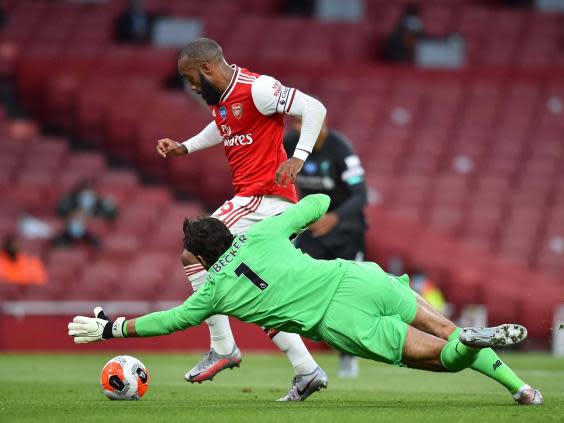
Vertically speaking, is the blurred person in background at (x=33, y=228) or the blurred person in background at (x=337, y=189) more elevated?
the blurred person in background at (x=337, y=189)

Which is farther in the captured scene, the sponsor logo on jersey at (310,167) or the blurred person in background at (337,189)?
the sponsor logo on jersey at (310,167)

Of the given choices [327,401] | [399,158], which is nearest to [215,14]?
[399,158]

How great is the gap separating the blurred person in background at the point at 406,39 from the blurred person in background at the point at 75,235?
8.28m

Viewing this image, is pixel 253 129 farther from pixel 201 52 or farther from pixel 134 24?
pixel 134 24

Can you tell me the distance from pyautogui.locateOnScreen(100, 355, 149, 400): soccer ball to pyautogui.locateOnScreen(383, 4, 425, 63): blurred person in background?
1774cm

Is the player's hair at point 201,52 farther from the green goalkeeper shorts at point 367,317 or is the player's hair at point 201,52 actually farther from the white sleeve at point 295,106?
the green goalkeeper shorts at point 367,317

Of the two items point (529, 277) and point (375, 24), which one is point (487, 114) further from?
point (529, 277)

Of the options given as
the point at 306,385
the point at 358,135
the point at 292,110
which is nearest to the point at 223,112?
the point at 292,110

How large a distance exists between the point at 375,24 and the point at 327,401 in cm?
1866

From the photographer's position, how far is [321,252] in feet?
38.6

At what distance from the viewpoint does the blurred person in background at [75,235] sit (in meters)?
19.8

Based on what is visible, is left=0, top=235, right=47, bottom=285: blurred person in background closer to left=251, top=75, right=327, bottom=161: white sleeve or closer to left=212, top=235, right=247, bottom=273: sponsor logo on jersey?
left=251, top=75, right=327, bottom=161: white sleeve

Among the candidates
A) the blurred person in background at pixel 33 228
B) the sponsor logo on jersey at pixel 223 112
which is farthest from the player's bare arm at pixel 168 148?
the blurred person in background at pixel 33 228

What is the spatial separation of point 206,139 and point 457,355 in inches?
108
